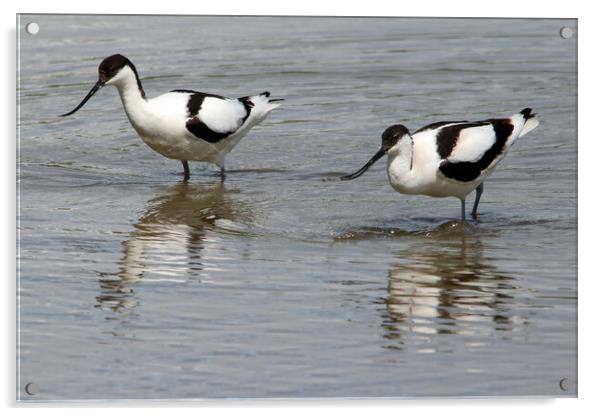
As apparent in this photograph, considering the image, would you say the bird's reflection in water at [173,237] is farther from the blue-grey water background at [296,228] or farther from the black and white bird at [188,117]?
the black and white bird at [188,117]

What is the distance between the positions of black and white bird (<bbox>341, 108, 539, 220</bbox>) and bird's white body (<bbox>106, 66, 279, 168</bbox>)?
1.44 meters

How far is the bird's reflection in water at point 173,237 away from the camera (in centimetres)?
729

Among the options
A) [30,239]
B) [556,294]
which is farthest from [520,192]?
[30,239]

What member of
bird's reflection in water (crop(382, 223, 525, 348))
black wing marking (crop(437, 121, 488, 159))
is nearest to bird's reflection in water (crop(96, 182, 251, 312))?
bird's reflection in water (crop(382, 223, 525, 348))

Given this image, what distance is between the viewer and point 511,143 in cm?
869

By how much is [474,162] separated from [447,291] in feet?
4.43

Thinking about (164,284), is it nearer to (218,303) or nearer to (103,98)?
(218,303)

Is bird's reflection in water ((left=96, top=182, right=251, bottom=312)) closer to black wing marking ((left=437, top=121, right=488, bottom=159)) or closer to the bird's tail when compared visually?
black wing marking ((left=437, top=121, right=488, bottom=159))

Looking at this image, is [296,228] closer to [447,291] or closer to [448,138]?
[448,138]

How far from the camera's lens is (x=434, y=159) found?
27.2 ft

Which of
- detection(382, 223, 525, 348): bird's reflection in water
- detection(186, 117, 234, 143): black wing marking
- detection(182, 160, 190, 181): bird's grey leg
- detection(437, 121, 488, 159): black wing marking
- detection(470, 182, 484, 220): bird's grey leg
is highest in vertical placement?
detection(186, 117, 234, 143): black wing marking

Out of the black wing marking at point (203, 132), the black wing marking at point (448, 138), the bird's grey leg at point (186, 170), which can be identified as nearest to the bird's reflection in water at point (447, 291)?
the black wing marking at point (448, 138)

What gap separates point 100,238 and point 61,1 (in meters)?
1.79

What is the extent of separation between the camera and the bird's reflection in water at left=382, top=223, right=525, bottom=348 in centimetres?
673
